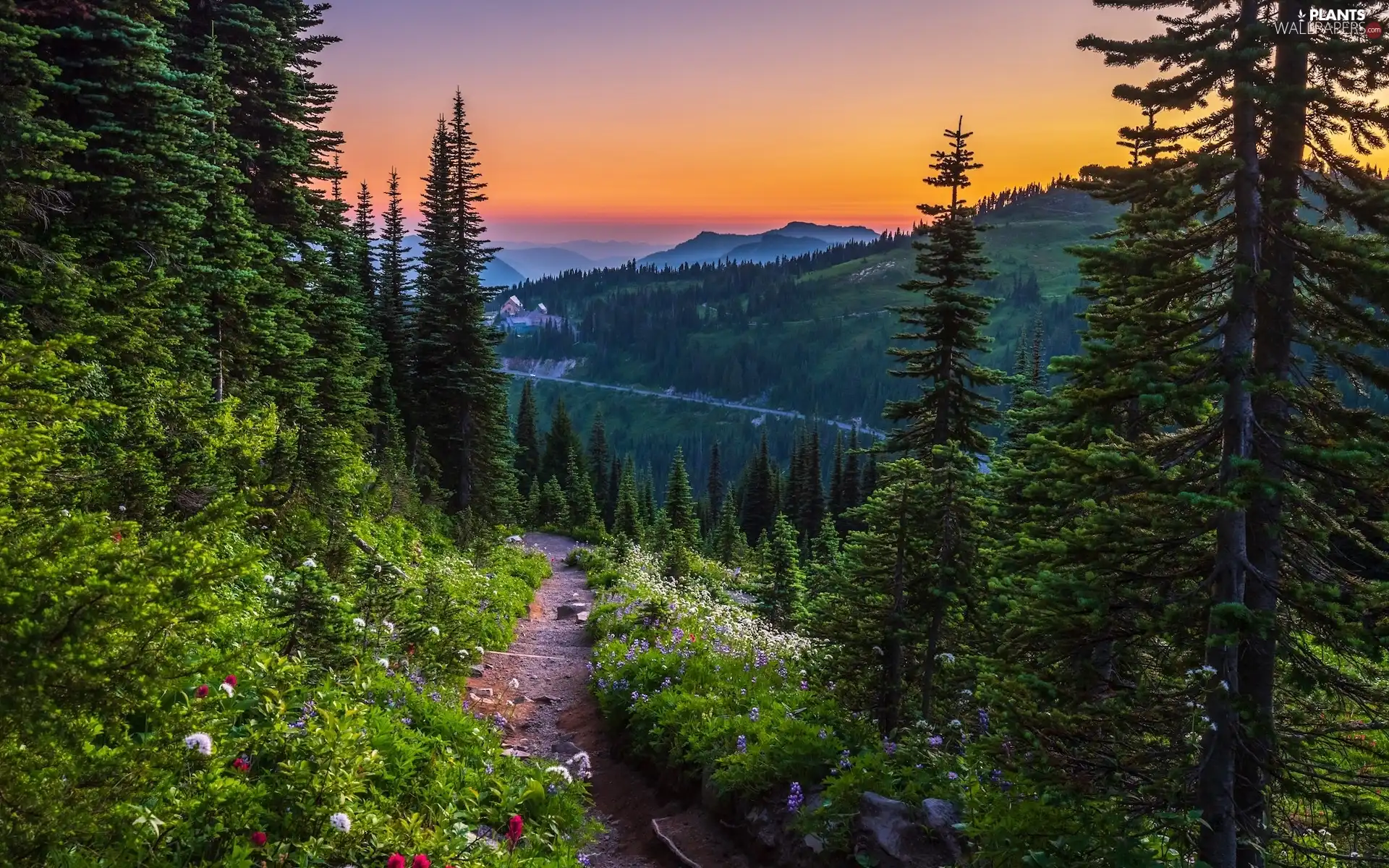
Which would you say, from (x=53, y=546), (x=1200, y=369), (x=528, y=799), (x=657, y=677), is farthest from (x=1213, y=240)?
(x=657, y=677)

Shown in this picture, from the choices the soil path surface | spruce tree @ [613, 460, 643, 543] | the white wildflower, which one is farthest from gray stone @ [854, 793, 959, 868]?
spruce tree @ [613, 460, 643, 543]

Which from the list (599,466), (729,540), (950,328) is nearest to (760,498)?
(729,540)

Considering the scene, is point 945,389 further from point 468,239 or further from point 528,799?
point 468,239

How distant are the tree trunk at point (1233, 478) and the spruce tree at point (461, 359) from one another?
2794 cm

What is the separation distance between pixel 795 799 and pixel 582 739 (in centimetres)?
485

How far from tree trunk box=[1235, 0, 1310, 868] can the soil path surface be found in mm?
5189

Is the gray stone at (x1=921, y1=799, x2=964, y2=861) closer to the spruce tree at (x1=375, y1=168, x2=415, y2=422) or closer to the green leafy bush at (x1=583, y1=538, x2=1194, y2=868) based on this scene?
the green leafy bush at (x1=583, y1=538, x2=1194, y2=868)

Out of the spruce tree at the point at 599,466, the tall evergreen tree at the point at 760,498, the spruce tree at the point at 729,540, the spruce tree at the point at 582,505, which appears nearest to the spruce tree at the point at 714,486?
the spruce tree at the point at 599,466

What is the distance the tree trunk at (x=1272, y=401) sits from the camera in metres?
5.42

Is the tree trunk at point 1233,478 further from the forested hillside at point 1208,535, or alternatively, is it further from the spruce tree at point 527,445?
the spruce tree at point 527,445

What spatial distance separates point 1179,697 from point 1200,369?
281 cm

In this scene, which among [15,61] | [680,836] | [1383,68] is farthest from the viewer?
[15,61]

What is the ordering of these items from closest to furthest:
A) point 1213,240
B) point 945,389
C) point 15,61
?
point 1213,240, point 15,61, point 945,389

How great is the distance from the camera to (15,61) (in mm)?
11672
